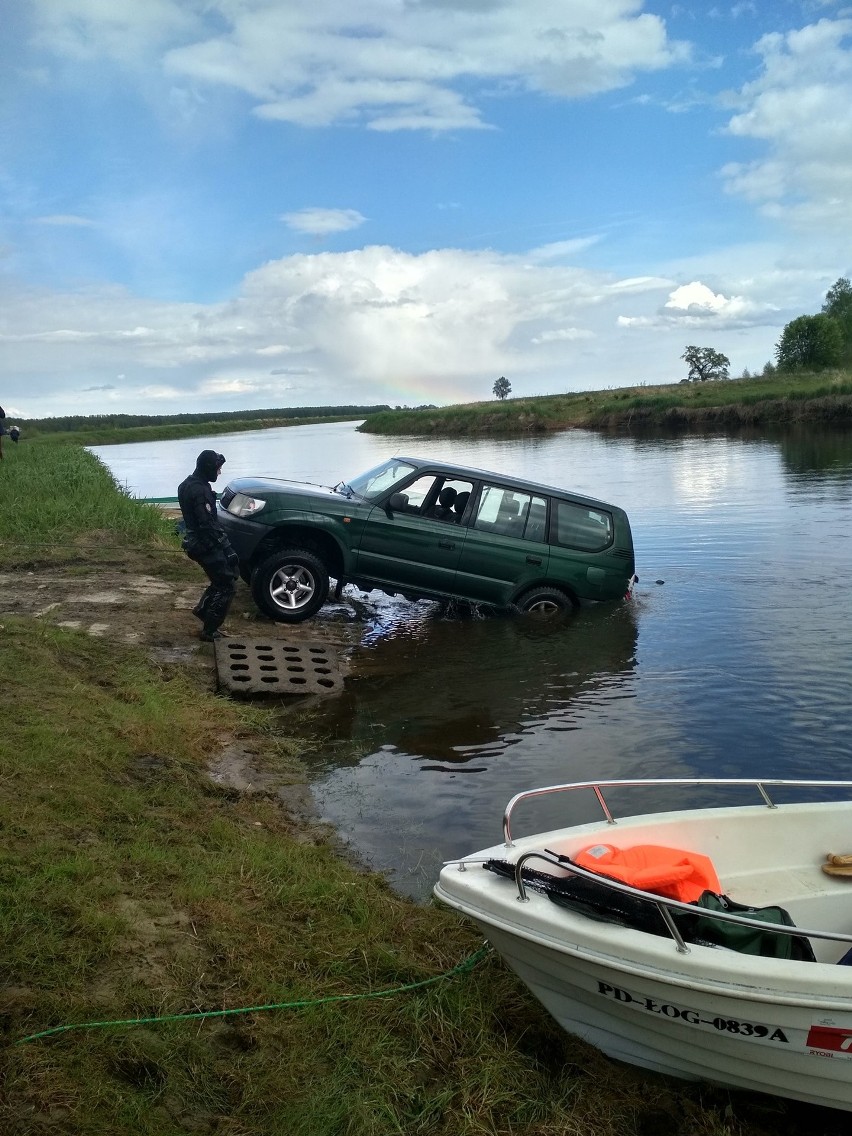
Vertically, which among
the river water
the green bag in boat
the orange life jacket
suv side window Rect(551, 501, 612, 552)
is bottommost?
the river water

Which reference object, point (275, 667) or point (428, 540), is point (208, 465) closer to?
point (275, 667)

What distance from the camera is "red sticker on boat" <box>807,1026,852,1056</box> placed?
3203 millimetres

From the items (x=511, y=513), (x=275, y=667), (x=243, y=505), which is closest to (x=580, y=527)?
(x=511, y=513)

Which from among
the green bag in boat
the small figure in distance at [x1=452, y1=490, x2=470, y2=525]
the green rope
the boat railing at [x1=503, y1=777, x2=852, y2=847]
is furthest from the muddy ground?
the green bag in boat

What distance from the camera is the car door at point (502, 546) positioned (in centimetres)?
1138

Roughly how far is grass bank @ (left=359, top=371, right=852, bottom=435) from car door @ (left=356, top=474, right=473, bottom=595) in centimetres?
4603

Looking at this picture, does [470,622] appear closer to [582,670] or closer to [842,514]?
[582,670]

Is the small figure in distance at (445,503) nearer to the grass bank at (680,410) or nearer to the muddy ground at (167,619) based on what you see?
the muddy ground at (167,619)

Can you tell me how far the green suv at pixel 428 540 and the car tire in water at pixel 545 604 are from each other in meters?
0.01

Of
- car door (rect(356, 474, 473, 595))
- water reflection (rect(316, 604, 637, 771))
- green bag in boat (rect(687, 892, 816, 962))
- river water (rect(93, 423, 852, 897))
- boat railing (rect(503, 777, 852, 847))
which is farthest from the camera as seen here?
car door (rect(356, 474, 473, 595))

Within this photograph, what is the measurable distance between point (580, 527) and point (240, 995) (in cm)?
886

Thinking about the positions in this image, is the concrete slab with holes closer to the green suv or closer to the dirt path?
the dirt path

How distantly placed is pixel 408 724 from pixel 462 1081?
4.73m

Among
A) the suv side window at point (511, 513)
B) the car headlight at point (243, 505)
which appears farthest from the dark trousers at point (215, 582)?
the suv side window at point (511, 513)
